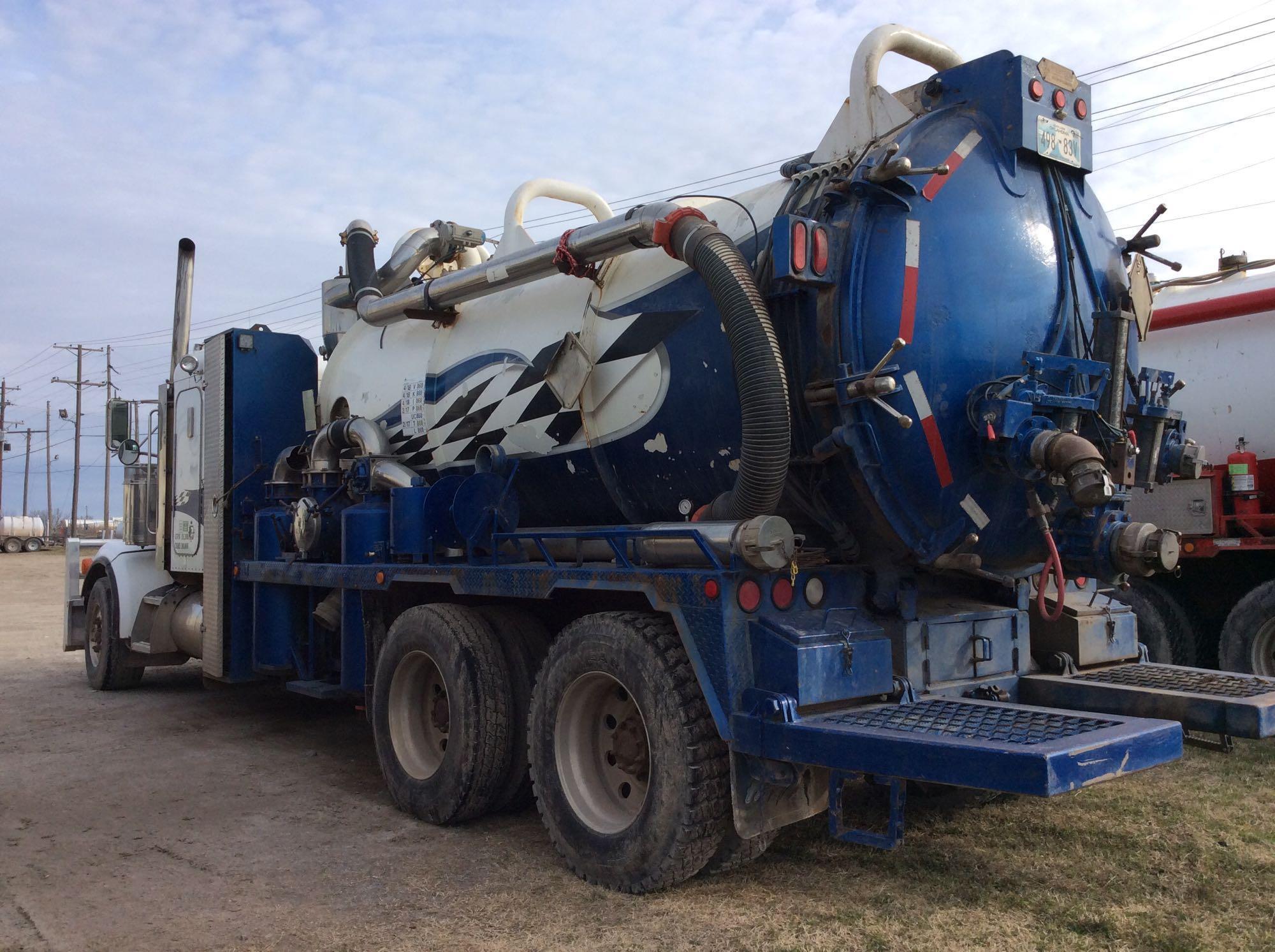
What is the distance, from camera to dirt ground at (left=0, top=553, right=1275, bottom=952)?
387cm

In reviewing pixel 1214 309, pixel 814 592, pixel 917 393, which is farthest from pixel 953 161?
pixel 1214 309

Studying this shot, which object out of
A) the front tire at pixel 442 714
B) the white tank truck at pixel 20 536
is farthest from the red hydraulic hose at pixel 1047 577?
the white tank truck at pixel 20 536

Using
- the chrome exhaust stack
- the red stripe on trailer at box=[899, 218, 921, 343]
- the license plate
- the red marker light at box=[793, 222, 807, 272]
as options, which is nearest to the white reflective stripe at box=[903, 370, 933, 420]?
the red stripe on trailer at box=[899, 218, 921, 343]

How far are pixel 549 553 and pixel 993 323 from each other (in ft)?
7.29

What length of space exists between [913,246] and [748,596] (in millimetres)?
1533

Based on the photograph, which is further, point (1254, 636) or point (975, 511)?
point (1254, 636)

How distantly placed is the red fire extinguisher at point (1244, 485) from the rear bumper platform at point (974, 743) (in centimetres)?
438

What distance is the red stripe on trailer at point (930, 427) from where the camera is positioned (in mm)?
4234

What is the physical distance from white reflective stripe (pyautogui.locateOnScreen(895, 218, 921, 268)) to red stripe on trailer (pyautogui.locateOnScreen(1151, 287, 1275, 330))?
4.40 m

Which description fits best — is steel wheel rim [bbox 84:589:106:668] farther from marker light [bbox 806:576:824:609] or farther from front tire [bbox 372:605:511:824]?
marker light [bbox 806:576:824:609]

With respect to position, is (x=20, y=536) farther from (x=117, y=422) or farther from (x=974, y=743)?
(x=974, y=743)

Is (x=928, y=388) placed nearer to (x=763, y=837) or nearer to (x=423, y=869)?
(x=763, y=837)

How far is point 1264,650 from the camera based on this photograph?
717 cm

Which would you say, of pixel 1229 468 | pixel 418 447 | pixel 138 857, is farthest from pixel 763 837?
pixel 1229 468
